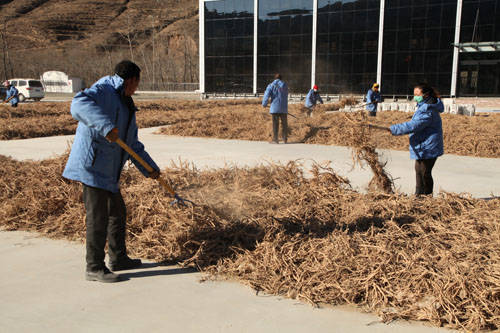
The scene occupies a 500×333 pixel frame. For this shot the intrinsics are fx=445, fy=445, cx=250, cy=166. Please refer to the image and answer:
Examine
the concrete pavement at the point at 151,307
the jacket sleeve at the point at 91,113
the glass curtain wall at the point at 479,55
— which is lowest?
the concrete pavement at the point at 151,307

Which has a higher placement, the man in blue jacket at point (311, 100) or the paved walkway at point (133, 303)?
the man in blue jacket at point (311, 100)

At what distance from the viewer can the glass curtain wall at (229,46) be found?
42781 millimetres

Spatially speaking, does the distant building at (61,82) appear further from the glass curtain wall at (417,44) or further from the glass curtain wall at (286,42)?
the glass curtain wall at (417,44)

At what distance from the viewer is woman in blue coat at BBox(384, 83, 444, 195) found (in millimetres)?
5641

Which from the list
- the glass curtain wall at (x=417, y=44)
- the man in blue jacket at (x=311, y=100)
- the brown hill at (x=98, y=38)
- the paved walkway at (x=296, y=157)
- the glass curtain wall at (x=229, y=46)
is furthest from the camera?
the brown hill at (x=98, y=38)

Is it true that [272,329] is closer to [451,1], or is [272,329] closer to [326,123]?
[326,123]

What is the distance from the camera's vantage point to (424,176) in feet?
19.2

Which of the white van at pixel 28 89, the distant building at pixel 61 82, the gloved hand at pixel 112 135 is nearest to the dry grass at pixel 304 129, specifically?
the gloved hand at pixel 112 135

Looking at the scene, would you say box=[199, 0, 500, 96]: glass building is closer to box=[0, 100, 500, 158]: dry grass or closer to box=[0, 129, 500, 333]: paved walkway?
box=[0, 100, 500, 158]: dry grass

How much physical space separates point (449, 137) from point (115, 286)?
Result: 33.0 feet

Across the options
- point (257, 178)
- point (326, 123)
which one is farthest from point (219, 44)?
point (257, 178)

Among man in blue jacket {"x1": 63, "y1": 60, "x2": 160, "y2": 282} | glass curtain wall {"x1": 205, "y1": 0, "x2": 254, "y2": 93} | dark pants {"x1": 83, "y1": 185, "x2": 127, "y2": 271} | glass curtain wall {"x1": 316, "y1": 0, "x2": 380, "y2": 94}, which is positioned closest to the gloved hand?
man in blue jacket {"x1": 63, "y1": 60, "x2": 160, "y2": 282}

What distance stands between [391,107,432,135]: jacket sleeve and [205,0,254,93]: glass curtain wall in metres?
38.0

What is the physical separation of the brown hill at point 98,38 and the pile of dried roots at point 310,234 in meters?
60.8
